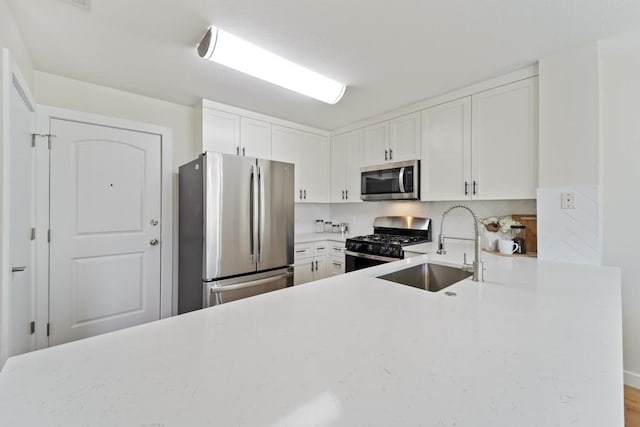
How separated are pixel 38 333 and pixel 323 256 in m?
2.63

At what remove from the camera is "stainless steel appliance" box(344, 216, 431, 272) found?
2.68 metres

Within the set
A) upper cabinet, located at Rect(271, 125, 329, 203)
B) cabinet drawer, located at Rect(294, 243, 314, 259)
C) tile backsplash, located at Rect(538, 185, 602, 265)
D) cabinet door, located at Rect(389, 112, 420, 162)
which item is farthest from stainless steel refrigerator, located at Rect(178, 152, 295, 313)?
tile backsplash, located at Rect(538, 185, 602, 265)

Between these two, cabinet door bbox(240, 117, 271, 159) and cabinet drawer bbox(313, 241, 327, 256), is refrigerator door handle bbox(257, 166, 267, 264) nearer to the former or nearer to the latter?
cabinet door bbox(240, 117, 271, 159)

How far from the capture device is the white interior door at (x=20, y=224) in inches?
61.5

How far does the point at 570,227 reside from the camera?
1.88m

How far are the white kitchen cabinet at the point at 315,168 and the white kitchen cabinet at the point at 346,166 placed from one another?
10 cm

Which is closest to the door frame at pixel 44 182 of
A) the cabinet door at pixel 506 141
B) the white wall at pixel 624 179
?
the cabinet door at pixel 506 141

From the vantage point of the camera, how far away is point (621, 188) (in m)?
1.96

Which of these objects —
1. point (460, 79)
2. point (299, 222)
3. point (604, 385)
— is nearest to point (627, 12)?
point (460, 79)

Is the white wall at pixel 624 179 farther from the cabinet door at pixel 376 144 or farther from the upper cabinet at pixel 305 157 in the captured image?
the upper cabinet at pixel 305 157

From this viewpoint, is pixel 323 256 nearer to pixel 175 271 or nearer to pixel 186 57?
pixel 175 271

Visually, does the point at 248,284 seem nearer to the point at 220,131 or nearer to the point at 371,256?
the point at 371,256

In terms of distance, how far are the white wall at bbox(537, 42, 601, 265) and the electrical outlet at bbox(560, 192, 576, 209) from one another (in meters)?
0.02

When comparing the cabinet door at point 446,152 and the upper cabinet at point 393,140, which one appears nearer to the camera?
the cabinet door at point 446,152
